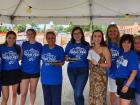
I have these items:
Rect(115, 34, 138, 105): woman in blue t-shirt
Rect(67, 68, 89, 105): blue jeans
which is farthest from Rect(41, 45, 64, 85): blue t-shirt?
Rect(115, 34, 138, 105): woman in blue t-shirt

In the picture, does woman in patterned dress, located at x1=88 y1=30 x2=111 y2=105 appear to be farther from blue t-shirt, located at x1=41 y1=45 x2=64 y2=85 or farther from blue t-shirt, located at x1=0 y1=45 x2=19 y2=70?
blue t-shirt, located at x1=0 y1=45 x2=19 y2=70

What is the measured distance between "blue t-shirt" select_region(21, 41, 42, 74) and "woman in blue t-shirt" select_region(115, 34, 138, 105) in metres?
1.64

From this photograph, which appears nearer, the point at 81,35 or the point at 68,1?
the point at 81,35

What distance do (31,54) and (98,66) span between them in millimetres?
1304

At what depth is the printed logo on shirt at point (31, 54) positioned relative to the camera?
5.55 m

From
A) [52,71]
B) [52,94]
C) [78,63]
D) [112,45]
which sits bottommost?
[52,94]

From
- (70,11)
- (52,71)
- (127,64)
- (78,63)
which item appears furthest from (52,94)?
(70,11)

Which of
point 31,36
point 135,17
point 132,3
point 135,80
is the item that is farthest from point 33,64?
point 135,17

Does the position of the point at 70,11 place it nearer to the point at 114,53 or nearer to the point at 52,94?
the point at 114,53

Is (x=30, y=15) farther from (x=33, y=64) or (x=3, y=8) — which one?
(x=33, y=64)

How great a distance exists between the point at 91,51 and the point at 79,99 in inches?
36.4

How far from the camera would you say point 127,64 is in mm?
4547

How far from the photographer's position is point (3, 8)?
25.9 ft

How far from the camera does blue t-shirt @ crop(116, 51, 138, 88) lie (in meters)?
4.50
